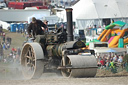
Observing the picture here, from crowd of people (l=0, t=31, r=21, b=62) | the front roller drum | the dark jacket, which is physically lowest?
crowd of people (l=0, t=31, r=21, b=62)

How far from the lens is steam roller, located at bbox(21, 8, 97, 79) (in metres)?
11.9

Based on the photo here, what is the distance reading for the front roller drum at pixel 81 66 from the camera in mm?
11766

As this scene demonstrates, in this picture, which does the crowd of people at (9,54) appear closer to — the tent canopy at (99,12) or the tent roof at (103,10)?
the tent canopy at (99,12)

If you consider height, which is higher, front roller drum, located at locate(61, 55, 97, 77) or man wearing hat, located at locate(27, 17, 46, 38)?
man wearing hat, located at locate(27, 17, 46, 38)

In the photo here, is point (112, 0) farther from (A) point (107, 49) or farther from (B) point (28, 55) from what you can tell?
(B) point (28, 55)

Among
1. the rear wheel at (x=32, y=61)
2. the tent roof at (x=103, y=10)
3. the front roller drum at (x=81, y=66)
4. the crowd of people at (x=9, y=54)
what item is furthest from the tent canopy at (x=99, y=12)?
the front roller drum at (x=81, y=66)

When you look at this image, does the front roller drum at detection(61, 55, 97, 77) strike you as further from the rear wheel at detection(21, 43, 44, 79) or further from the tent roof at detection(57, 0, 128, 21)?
the tent roof at detection(57, 0, 128, 21)

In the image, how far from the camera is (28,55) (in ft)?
44.7

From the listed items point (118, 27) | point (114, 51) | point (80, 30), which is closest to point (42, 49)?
point (114, 51)

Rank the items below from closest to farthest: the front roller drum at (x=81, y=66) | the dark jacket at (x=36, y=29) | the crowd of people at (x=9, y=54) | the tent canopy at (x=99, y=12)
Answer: the front roller drum at (x=81, y=66), the dark jacket at (x=36, y=29), the crowd of people at (x=9, y=54), the tent canopy at (x=99, y=12)

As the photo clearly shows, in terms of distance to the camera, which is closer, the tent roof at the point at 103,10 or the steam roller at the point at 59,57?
the steam roller at the point at 59,57

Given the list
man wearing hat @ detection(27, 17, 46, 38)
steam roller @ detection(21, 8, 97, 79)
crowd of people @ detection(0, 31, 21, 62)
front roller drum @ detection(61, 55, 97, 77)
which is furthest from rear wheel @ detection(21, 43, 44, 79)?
crowd of people @ detection(0, 31, 21, 62)

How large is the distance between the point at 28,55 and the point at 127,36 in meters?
16.3

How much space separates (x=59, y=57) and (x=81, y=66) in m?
1.31
